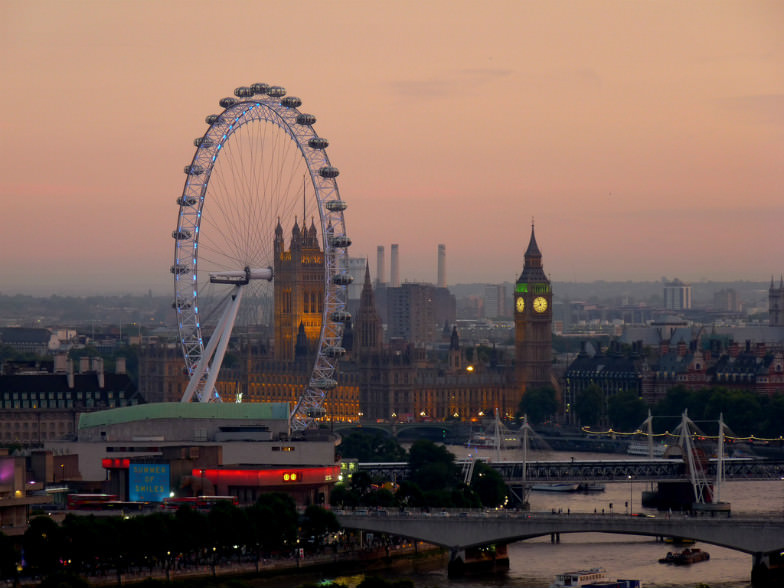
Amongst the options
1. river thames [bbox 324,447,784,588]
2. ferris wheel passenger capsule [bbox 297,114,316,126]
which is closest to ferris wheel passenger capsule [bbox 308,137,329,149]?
ferris wheel passenger capsule [bbox 297,114,316,126]

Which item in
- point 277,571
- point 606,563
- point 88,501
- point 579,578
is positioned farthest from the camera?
point 88,501

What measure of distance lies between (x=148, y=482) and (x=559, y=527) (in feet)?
60.3

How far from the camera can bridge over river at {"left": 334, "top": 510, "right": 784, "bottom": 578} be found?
89.0 meters

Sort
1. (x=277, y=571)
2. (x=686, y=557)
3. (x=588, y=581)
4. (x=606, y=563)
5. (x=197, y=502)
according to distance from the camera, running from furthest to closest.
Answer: (x=686, y=557) < (x=197, y=502) < (x=606, y=563) < (x=277, y=571) < (x=588, y=581)

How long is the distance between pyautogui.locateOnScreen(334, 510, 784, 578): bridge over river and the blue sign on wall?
29.5ft

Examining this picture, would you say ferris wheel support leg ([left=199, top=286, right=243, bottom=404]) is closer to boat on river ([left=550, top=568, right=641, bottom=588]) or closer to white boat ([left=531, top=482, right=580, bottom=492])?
white boat ([left=531, top=482, right=580, bottom=492])

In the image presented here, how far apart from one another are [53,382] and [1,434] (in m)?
4.57

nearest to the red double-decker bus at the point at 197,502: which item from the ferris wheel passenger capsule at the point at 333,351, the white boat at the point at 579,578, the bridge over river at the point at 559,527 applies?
the bridge over river at the point at 559,527

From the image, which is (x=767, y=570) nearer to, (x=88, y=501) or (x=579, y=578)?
(x=579, y=578)

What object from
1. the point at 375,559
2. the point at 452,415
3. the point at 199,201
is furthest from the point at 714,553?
the point at 452,415

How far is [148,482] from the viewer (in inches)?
3910

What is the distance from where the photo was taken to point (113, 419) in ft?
350

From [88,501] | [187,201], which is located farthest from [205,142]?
[88,501]

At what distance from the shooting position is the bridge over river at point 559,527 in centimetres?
8900
